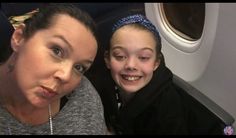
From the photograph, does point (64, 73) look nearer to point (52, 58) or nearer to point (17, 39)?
point (52, 58)

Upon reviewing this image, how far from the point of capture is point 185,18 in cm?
178

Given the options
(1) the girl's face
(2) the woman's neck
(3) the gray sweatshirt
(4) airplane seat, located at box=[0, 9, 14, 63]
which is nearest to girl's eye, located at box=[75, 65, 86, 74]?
(3) the gray sweatshirt

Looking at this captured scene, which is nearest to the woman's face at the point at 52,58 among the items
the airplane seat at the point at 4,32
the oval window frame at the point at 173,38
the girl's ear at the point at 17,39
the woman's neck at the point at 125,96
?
the girl's ear at the point at 17,39

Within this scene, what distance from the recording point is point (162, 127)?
54.4 inches

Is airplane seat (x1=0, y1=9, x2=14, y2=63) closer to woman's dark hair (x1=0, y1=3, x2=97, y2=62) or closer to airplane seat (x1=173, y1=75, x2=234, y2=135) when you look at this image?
woman's dark hair (x1=0, y1=3, x2=97, y2=62)

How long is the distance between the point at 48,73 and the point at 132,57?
1.90 feet

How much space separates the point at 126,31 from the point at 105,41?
0.19 m

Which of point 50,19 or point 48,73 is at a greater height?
point 50,19

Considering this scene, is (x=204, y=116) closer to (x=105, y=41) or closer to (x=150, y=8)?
(x=105, y=41)

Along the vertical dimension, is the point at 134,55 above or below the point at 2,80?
below

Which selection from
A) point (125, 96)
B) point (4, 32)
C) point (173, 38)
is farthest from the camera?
point (173, 38)

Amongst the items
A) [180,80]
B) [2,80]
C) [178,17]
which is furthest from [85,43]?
[178,17]

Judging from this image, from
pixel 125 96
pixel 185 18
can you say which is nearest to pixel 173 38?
pixel 185 18

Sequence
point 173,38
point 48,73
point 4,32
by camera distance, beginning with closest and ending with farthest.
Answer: point 48,73 → point 4,32 → point 173,38
